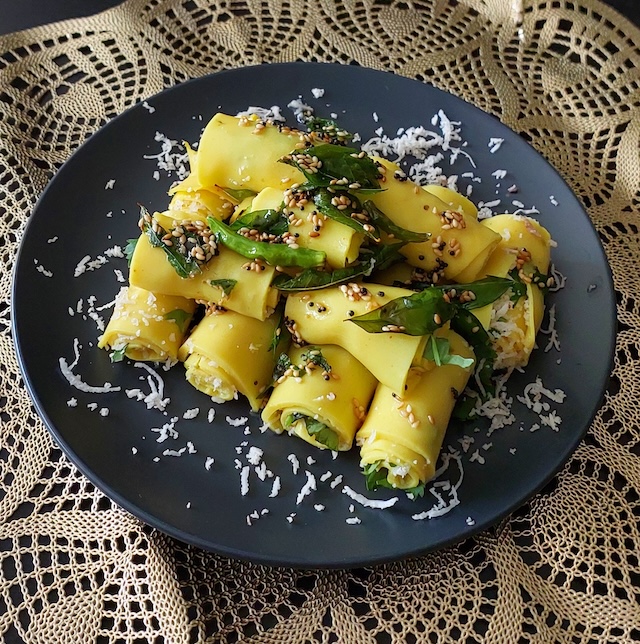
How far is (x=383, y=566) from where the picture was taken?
71.4 inches

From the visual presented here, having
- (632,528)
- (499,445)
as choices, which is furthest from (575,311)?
(632,528)

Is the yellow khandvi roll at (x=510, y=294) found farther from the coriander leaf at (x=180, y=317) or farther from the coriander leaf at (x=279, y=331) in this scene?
the coriander leaf at (x=180, y=317)

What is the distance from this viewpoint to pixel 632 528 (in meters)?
1.90

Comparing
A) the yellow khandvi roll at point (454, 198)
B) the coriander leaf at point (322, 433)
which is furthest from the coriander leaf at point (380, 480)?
the yellow khandvi roll at point (454, 198)

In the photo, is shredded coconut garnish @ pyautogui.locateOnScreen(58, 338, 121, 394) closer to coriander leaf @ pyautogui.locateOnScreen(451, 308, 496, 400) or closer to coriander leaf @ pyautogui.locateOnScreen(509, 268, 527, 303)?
coriander leaf @ pyautogui.locateOnScreen(451, 308, 496, 400)

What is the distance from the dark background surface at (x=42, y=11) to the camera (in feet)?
9.09

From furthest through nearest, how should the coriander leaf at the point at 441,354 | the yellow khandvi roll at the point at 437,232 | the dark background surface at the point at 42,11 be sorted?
the dark background surface at the point at 42,11, the yellow khandvi roll at the point at 437,232, the coriander leaf at the point at 441,354

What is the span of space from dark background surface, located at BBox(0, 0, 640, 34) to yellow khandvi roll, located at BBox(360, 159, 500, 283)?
150 cm

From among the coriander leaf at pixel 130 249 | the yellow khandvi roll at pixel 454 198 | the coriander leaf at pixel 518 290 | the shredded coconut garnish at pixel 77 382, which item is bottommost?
the shredded coconut garnish at pixel 77 382

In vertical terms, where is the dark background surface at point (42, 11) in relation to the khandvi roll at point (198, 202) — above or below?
below

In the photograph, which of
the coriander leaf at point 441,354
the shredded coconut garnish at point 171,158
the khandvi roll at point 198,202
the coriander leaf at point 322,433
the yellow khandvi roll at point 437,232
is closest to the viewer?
the coriander leaf at point 441,354

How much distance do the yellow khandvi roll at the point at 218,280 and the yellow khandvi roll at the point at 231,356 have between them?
0.04 m

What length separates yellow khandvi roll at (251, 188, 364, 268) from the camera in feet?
5.97

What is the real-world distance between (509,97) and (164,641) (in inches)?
80.0
